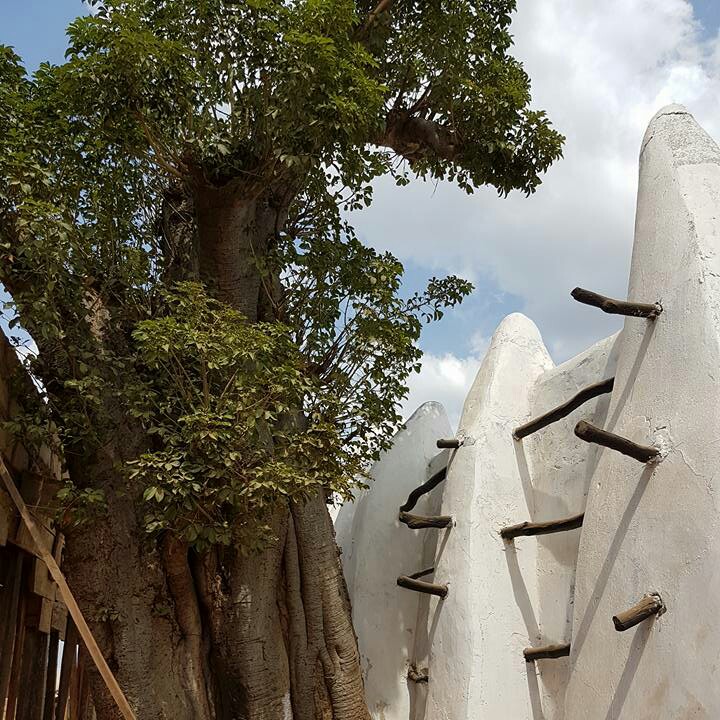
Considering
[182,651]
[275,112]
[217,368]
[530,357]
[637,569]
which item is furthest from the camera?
[530,357]

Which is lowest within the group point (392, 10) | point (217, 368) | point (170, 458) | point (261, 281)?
point (170, 458)

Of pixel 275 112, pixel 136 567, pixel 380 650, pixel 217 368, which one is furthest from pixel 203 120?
pixel 380 650

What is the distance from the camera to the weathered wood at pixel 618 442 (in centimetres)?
488

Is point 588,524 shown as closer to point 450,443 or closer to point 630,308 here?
point 630,308

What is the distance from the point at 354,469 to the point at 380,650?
248 centimetres

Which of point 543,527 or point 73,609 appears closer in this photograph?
point 73,609

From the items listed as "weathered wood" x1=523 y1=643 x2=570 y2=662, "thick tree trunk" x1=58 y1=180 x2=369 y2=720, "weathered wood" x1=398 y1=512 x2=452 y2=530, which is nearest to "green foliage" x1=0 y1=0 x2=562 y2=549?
"thick tree trunk" x1=58 y1=180 x2=369 y2=720

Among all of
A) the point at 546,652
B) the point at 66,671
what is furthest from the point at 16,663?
the point at 546,652

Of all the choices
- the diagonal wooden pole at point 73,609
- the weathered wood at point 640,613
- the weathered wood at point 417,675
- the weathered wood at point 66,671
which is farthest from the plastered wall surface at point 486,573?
the weathered wood at point 66,671

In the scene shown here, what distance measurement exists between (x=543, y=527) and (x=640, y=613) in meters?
1.75

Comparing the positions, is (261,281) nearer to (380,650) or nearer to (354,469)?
(354,469)

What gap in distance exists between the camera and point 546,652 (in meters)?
6.18

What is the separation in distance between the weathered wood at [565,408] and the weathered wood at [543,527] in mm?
742

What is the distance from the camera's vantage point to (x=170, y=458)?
18.2ft
